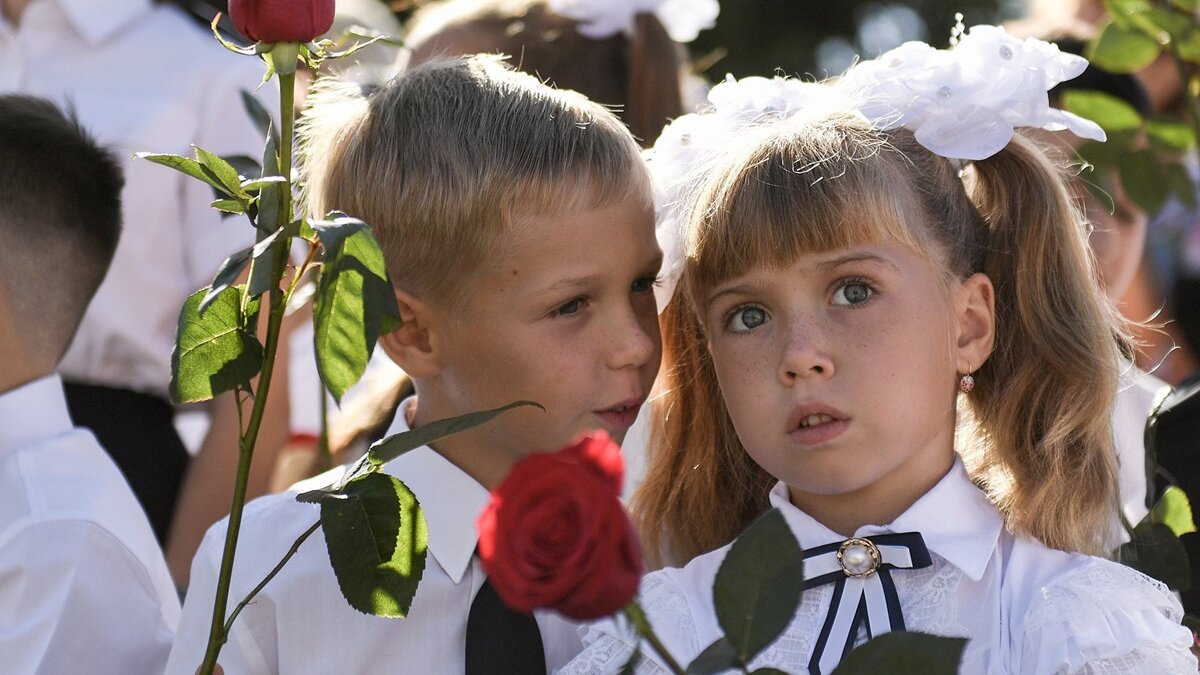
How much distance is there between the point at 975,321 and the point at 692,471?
0.45 metres

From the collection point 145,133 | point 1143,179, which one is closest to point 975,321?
point 1143,179

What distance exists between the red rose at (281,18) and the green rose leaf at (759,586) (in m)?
0.61

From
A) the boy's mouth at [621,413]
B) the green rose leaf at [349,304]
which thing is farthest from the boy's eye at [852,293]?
the green rose leaf at [349,304]

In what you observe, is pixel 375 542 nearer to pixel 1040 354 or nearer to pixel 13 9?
pixel 1040 354

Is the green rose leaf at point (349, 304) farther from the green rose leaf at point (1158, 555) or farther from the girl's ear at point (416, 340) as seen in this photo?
the green rose leaf at point (1158, 555)

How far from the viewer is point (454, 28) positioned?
10.1ft

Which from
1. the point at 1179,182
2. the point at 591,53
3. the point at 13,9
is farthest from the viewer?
the point at 13,9

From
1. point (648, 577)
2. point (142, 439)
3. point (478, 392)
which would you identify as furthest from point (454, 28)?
point (648, 577)

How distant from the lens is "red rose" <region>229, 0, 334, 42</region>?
1329mm

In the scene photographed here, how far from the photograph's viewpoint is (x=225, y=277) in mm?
1268

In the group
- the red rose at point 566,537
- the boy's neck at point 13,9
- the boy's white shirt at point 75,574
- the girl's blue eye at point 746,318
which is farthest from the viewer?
Result: the boy's neck at point 13,9

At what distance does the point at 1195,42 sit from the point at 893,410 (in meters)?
0.70

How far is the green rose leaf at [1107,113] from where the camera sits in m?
2.18

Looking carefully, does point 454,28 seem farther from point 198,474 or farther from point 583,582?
point 583,582
